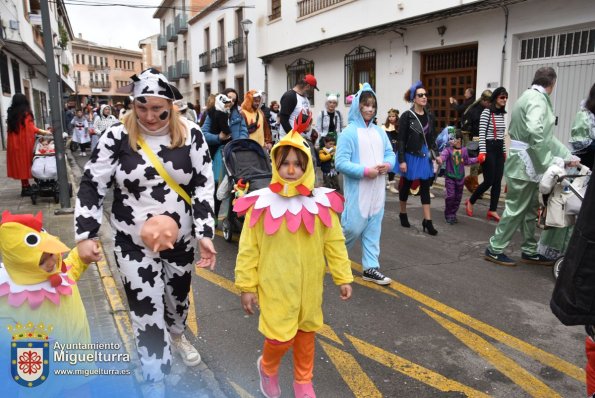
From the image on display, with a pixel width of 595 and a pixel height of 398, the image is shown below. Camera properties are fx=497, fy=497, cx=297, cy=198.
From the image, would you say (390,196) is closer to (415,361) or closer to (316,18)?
(415,361)

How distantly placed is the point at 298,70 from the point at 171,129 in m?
19.1

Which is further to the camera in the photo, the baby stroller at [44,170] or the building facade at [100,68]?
the building facade at [100,68]

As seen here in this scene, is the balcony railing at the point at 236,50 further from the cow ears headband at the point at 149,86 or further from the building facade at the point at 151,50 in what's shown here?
the building facade at the point at 151,50

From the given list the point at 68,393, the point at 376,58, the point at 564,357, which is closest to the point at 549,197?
the point at 564,357

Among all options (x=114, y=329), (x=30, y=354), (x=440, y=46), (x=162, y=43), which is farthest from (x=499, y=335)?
(x=162, y=43)

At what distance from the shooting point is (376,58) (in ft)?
52.2

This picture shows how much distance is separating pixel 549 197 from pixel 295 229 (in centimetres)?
351

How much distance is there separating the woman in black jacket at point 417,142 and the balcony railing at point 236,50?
19.6m

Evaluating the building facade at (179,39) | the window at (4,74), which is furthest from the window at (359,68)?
the building facade at (179,39)

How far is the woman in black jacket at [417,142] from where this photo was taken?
6.51m

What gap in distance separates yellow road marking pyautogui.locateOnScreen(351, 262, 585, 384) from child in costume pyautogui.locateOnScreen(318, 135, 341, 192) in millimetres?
4399

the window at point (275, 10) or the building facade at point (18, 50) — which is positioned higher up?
the window at point (275, 10)

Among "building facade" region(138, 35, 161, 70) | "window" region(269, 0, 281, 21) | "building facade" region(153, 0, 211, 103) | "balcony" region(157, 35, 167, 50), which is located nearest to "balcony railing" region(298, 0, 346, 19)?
"window" region(269, 0, 281, 21)

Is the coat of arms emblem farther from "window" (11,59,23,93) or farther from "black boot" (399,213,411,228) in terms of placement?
"window" (11,59,23,93)
